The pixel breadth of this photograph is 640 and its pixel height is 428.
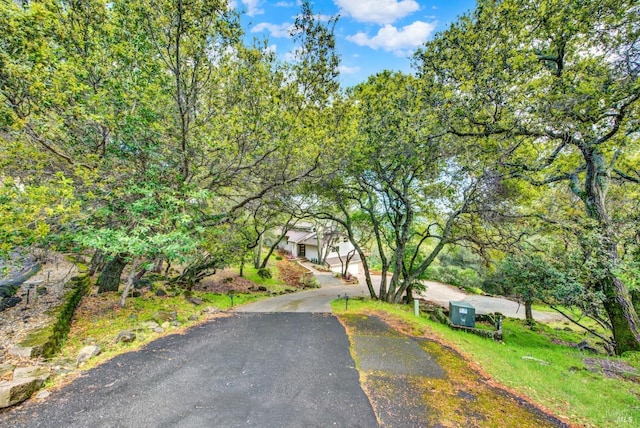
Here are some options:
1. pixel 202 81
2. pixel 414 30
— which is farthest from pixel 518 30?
pixel 202 81

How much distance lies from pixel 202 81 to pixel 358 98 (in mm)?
5518

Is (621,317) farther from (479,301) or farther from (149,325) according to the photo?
(479,301)

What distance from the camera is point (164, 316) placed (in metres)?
7.34

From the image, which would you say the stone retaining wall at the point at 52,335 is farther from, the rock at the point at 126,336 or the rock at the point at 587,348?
the rock at the point at 587,348

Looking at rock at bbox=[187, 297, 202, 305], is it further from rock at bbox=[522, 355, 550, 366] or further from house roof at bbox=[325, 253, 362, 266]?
house roof at bbox=[325, 253, 362, 266]

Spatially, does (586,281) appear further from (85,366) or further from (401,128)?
(85,366)

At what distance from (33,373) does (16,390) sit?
1.73ft

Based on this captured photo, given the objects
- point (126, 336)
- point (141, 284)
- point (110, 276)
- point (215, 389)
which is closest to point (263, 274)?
point (141, 284)

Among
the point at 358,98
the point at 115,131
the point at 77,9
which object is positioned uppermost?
the point at 358,98

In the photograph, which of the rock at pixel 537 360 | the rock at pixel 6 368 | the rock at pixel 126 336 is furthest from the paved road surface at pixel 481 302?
the rock at pixel 6 368

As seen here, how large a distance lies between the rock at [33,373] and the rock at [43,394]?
5.6 inches

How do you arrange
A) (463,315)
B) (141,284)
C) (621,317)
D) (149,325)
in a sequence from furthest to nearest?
(141,284) < (463,315) < (621,317) < (149,325)

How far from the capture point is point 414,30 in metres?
8.37

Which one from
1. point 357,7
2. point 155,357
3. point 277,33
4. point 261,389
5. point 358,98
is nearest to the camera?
point 261,389
